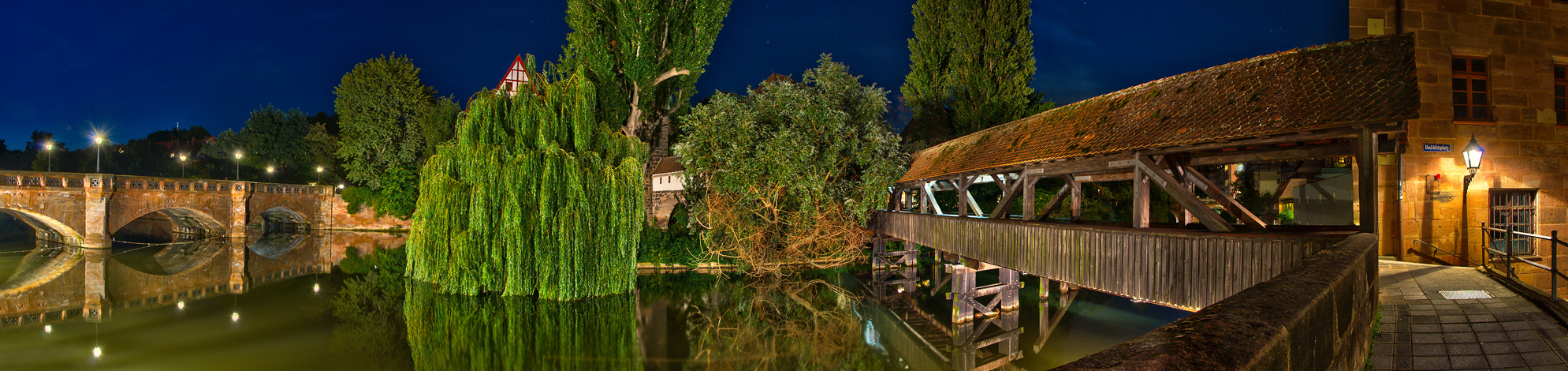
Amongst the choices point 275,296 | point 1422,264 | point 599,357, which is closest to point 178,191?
point 275,296

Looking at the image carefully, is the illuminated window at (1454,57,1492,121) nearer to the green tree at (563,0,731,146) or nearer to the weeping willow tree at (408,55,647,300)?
the weeping willow tree at (408,55,647,300)

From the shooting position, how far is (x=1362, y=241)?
11.6ft

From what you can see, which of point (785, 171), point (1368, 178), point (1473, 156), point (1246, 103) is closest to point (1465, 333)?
Answer: point (1368, 178)

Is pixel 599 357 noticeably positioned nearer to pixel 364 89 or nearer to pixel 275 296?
pixel 275 296

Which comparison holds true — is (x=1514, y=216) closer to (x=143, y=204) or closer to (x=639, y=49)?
(x=639, y=49)

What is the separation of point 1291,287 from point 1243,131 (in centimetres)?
430

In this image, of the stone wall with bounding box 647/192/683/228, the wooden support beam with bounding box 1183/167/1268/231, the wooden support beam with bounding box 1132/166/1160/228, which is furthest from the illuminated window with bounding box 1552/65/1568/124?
the stone wall with bounding box 647/192/683/228

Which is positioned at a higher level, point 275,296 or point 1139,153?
point 1139,153

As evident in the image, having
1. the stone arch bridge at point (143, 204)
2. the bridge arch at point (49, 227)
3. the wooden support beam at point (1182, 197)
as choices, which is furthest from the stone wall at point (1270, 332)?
the bridge arch at point (49, 227)

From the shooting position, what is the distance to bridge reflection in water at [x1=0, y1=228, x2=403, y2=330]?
A: 44.5 feet

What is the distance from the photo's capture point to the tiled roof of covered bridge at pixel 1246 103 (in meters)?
4.79

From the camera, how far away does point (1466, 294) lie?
227 inches

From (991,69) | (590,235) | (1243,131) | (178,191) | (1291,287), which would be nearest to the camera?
(1291,287)

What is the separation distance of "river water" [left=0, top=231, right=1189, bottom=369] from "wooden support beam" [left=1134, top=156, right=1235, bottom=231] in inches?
146
